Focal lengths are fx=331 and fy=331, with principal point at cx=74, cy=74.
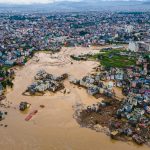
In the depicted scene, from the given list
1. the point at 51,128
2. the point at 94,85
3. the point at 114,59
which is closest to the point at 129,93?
the point at 94,85

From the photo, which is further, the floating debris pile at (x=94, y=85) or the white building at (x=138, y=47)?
the white building at (x=138, y=47)

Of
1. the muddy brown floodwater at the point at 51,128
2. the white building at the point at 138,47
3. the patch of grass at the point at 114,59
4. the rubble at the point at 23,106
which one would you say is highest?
the white building at the point at 138,47

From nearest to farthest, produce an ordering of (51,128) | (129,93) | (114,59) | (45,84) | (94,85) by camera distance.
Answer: (51,128)
(129,93)
(94,85)
(45,84)
(114,59)

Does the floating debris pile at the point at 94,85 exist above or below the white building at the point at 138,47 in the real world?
below

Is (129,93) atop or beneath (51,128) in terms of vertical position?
atop

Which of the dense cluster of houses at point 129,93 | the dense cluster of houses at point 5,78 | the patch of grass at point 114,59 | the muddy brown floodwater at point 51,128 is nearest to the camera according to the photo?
the muddy brown floodwater at point 51,128

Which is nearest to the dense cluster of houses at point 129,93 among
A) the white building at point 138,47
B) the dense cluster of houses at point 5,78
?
the white building at point 138,47

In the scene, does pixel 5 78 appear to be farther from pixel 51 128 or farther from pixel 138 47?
pixel 138 47

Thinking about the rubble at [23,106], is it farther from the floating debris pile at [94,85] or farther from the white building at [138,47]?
the white building at [138,47]

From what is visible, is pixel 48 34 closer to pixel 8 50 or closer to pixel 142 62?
pixel 8 50
